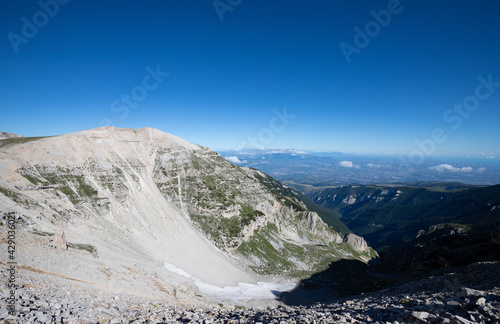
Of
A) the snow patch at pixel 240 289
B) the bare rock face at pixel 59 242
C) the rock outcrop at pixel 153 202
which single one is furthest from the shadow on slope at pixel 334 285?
the bare rock face at pixel 59 242

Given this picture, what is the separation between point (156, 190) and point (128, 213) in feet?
91.0

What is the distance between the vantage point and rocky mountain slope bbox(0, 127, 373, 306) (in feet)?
178

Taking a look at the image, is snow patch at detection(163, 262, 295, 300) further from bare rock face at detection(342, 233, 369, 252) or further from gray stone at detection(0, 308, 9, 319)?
bare rock face at detection(342, 233, 369, 252)

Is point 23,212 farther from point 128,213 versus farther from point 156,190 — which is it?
point 156,190

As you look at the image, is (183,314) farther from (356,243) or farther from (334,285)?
(356,243)

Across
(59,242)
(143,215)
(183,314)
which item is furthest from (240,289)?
(183,314)

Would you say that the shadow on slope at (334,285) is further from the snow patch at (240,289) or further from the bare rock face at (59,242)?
the bare rock face at (59,242)

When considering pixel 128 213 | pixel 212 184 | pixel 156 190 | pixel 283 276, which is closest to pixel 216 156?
pixel 212 184

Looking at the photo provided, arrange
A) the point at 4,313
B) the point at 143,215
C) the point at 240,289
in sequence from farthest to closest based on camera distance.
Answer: the point at 143,215 → the point at 240,289 → the point at 4,313

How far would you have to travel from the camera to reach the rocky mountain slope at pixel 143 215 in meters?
54.4

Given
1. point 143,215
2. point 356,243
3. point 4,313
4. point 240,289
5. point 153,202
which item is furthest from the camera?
point 356,243

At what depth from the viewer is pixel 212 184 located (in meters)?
142

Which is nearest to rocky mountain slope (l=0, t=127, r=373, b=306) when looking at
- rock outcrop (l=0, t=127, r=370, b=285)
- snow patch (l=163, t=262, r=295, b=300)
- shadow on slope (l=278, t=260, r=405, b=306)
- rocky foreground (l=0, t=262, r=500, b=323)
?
rock outcrop (l=0, t=127, r=370, b=285)

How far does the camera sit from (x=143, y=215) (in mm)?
91938
